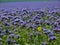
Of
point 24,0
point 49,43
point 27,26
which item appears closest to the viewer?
point 49,43

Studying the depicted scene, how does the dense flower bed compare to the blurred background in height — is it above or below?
above

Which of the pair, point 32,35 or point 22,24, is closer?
point 32,35

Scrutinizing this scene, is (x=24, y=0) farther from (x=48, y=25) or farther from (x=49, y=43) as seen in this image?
(x=49, y=43)

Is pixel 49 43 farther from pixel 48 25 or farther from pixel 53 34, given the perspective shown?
pixel 48 25

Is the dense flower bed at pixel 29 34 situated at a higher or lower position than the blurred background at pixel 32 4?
higher

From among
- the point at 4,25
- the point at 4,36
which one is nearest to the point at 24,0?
the point at 4,25

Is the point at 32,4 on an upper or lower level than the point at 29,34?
lower

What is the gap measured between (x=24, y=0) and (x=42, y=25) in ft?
12.1

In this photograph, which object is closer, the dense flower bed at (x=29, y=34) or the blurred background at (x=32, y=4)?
the dense flower bed at (x=29, y=34)

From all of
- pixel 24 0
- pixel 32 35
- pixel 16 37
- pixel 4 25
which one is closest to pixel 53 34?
pixel 32 35

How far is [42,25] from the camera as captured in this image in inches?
81.7

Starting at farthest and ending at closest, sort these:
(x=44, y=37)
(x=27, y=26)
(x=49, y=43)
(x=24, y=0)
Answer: (x=24, y=0) → (x=27, y=26) → (x=44, y=37) → (x=49, y=43)

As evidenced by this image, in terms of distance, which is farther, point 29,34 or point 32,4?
point 32,4

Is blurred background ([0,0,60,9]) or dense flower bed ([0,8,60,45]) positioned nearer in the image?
dense flower bed ([0,8,60,45])
